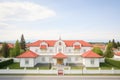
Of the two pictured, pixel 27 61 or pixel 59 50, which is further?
pixel 59 50

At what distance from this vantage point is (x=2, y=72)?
1335 inches

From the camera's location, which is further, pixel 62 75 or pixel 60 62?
pixel 60 62

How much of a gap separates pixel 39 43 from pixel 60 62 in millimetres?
10480

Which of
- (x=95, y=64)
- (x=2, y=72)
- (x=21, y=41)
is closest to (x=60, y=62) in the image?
(x=95, y=64)

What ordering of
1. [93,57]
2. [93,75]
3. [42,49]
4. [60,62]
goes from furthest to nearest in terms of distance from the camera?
[42,49], [60,62], [93,57], [93,75]

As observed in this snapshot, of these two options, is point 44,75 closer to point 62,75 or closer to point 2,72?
point 62,75

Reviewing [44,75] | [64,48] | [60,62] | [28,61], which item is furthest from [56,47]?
[44,75]

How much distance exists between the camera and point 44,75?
1296 inches

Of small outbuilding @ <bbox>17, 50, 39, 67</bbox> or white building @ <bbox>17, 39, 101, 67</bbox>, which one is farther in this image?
white building @ <bbox>17, 39, 101, 67</bbox>

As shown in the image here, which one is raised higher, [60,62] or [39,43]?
[39,43]

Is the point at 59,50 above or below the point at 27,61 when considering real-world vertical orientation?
above

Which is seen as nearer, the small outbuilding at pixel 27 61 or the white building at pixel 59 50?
the small outbuilding at pixel 27 61

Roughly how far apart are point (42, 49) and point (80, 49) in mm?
11446

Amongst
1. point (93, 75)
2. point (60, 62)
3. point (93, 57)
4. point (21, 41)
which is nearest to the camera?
point (93, 75)
